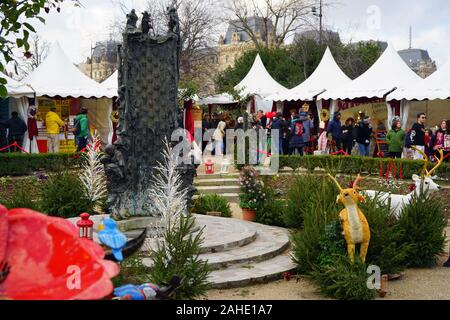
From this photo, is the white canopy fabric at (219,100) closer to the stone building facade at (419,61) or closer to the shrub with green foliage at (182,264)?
the shrub with green foliage at (182,264)

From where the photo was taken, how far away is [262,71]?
30094mm

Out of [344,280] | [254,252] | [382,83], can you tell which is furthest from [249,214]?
[382,83]

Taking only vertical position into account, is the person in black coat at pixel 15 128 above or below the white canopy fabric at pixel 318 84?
below

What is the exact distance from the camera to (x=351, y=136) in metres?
19.8

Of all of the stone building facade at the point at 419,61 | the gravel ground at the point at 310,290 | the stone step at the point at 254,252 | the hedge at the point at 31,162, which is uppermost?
the stone building facade at the point at 419,61

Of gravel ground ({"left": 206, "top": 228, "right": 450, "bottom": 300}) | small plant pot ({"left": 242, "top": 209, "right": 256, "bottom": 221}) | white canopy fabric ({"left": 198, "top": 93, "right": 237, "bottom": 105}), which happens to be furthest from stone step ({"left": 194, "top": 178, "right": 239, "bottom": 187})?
white canopy fabric ({"left": 198, "top": 93, "right": 237, "bottom": 105})

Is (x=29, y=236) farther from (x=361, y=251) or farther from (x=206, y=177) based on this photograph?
(x=206, y=177)

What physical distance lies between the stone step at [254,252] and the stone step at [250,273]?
3.1 inches

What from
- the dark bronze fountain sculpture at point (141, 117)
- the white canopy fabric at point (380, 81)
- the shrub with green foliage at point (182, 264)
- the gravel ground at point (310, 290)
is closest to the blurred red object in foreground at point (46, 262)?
the shrub with green foliage at point (182, 264)

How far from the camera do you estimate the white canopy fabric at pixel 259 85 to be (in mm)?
28327

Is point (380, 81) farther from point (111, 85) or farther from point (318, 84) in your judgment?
point (111, 85)

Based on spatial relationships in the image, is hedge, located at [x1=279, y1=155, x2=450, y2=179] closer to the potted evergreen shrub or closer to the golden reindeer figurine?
the potted evergreen shrub

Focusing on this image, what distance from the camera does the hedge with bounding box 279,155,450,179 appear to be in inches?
658
